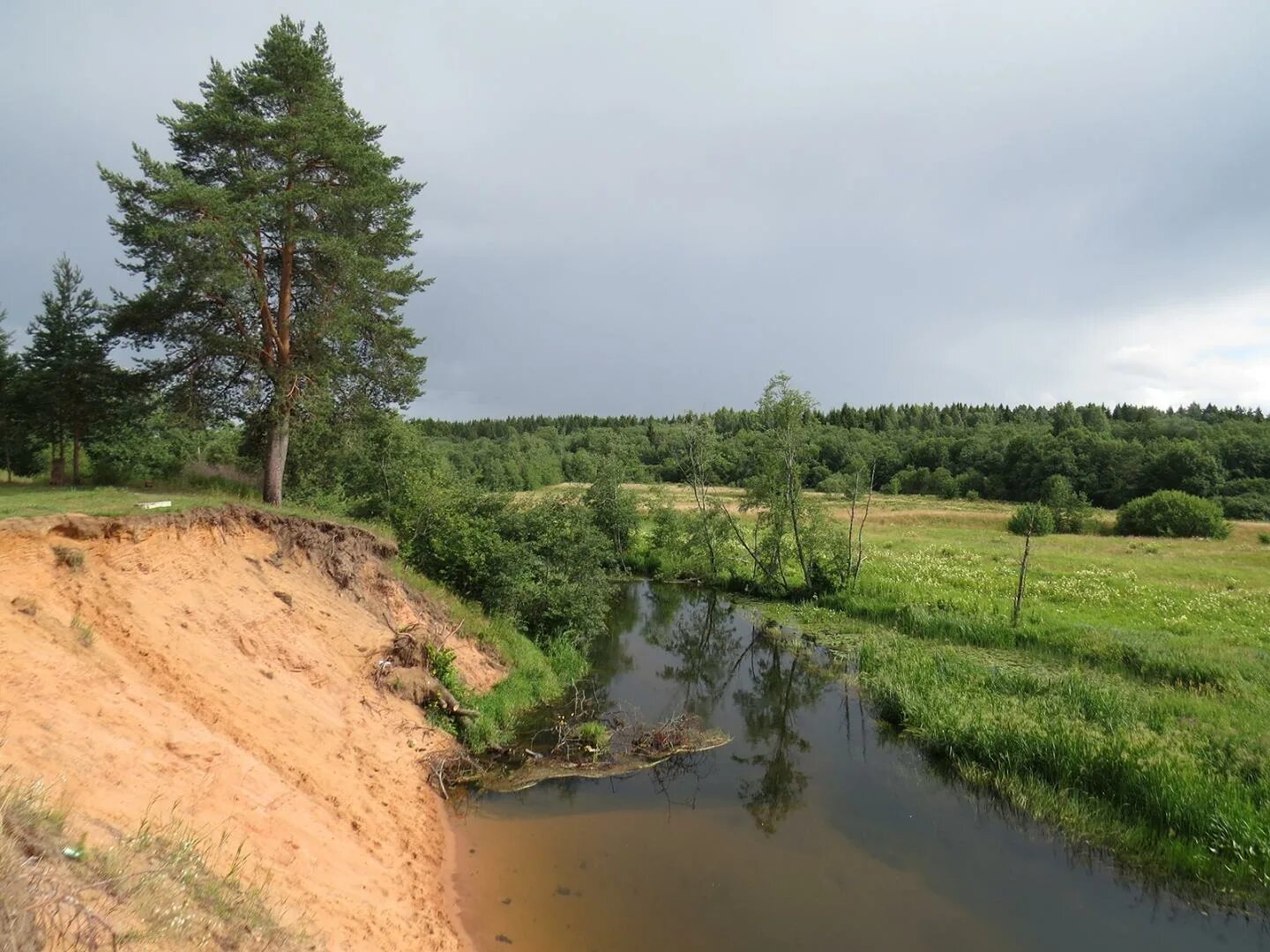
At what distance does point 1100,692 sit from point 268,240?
2226 cm

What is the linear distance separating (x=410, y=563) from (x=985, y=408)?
506 ft

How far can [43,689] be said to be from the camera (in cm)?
654

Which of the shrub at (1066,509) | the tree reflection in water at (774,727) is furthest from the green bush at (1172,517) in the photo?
the tree reflection in water at (774,727)

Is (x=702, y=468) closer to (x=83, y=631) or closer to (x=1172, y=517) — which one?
(x=83, y=631)

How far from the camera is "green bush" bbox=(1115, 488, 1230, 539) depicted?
47531mm

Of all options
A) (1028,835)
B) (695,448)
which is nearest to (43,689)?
(1028,835)

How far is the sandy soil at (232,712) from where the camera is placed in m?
Result: 6.26

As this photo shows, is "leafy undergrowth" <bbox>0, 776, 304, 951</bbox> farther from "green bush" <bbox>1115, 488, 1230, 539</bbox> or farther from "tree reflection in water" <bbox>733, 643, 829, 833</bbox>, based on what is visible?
"green bush" <bbox>1115, 488, 1230, 539</bbox>

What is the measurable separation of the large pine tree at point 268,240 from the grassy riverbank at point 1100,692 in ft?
56.1

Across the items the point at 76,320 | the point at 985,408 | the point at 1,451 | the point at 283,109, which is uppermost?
the point at 985,408

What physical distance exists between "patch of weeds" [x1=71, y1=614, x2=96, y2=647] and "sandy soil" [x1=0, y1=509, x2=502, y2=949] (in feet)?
0.06

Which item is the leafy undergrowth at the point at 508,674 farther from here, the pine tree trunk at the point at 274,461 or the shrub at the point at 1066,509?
the shrub at the point at 1066,509

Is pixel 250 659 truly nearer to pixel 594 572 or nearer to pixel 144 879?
pixel 144 879

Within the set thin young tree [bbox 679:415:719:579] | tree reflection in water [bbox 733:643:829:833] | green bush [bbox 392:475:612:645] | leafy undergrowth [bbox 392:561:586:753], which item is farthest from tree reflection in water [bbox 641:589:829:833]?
thin young tree [bbox 679:415:719:579]
